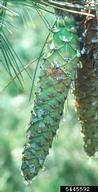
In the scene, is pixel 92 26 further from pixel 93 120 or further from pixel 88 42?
pixel 93 120

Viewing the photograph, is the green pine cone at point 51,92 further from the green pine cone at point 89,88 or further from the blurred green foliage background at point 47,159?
the blurred green foliage background at point 47,159

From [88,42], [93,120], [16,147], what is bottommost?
[16,147]

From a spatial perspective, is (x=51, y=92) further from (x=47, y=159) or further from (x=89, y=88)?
(x=47, y=159)

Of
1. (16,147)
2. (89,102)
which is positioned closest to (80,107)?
(89,102)

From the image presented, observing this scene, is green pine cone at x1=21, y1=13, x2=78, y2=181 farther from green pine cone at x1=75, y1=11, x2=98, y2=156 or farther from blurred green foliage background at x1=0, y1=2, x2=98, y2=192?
blurred green foliage background at x1=0, y1=2, x2=98, y2=192

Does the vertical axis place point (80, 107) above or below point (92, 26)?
below

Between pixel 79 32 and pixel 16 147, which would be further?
pixel 16 147

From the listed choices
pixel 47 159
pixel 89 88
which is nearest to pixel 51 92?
pixel 89 88
